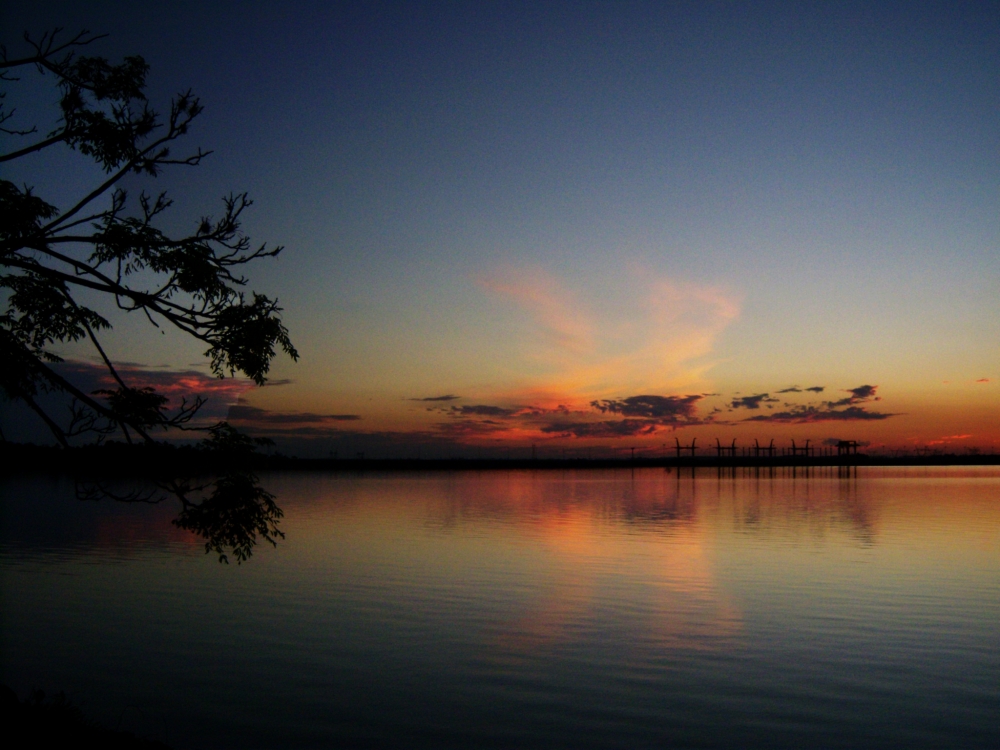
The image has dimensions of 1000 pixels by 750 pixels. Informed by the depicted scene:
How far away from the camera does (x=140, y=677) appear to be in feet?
69.3

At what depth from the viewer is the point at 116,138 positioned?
17406 mm

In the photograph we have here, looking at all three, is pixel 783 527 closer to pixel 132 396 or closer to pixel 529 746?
pixel 529 746

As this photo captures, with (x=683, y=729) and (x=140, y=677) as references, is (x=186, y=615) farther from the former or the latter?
(x=683, y=729)

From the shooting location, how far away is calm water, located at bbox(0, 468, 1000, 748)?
17.5 metres

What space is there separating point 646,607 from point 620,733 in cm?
1361

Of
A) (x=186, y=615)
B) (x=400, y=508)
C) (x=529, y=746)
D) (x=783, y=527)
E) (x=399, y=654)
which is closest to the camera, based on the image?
(x=529, y=746)

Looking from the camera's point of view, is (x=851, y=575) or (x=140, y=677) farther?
(x=851, y=575)

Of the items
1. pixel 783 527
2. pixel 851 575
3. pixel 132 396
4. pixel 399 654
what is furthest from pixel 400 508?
pixel 132 396

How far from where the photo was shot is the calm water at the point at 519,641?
17500 millimetres

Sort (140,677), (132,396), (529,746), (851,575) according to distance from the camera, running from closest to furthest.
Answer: (529,746)
(132,396)
(140,677)
(851,575)

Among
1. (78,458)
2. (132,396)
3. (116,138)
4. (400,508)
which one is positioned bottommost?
(400,508)

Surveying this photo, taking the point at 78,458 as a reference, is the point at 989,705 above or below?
below

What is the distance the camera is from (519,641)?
24688 mm

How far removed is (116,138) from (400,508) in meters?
74.4
